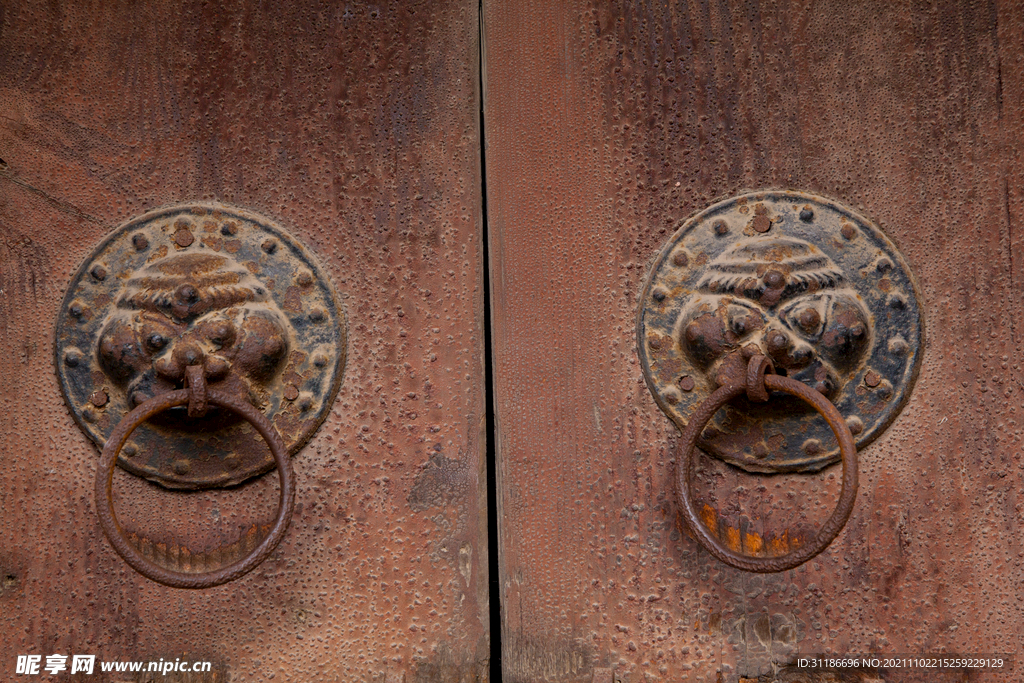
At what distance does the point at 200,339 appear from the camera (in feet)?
1.77

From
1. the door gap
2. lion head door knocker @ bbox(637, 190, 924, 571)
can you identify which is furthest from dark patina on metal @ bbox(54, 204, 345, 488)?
lion head door knocker @ bbox(637, 190, 924, 571)

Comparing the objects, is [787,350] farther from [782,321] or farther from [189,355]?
[189,355]

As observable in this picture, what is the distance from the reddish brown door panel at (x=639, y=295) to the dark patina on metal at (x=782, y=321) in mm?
17

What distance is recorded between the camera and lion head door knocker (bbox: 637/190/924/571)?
545mm

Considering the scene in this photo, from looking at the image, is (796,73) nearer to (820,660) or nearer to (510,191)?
(510,191)

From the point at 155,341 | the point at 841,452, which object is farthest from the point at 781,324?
the point at 155,341

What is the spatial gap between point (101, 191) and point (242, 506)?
0.97ft

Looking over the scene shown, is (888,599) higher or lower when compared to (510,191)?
lower

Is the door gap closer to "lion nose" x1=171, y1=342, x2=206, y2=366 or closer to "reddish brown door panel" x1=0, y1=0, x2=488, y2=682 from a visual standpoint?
"reddish brown door panel" x1=0, y1=0, x2=488, y2=682

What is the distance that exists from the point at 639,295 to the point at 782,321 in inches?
4.6

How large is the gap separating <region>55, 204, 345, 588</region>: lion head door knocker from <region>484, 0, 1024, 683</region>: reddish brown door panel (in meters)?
0.17

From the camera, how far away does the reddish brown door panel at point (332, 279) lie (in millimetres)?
566

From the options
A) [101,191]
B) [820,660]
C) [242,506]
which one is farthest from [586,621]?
[101,191]

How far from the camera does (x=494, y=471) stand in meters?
0.61
